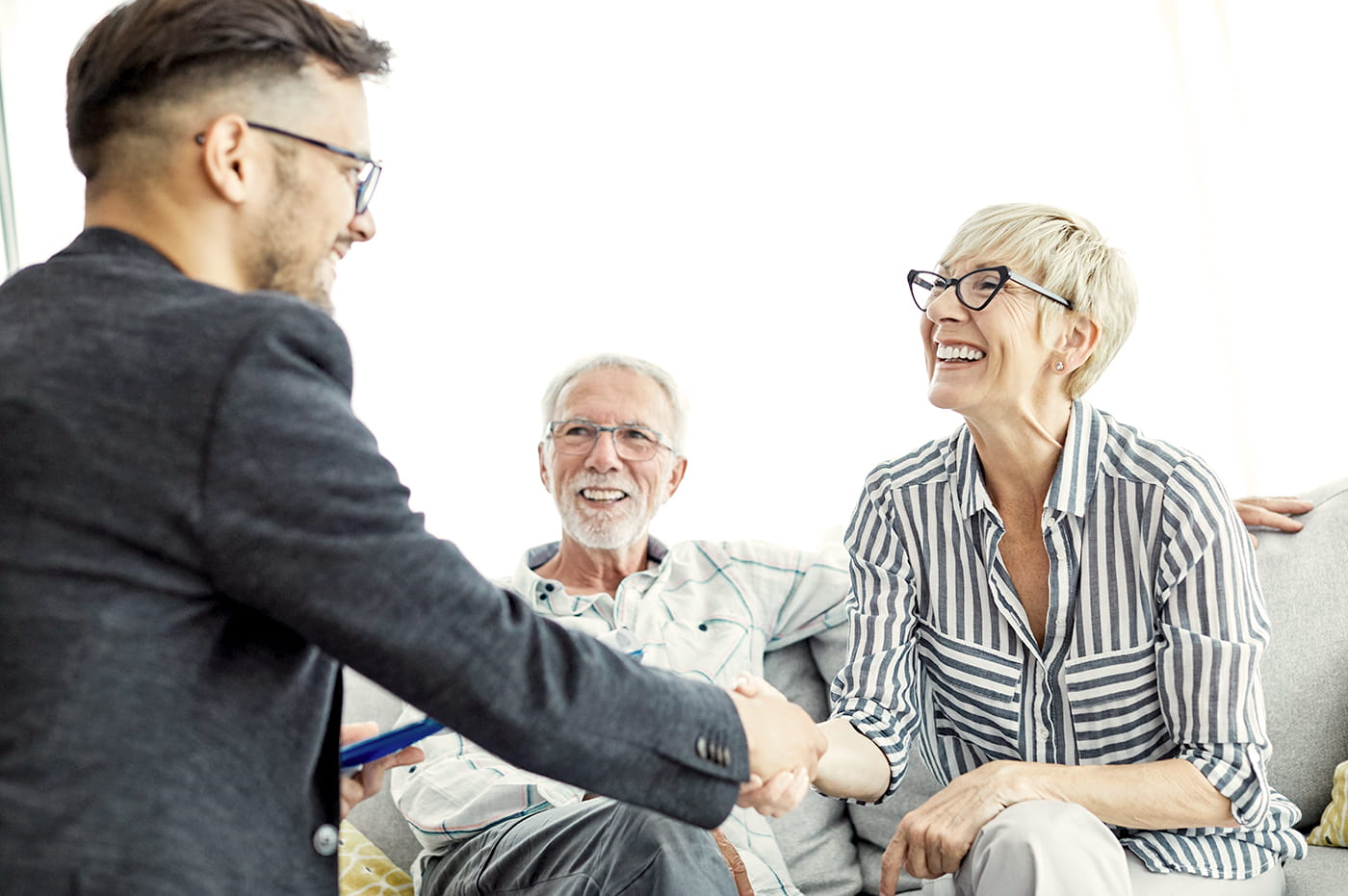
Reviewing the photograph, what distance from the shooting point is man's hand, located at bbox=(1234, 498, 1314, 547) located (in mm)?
2301

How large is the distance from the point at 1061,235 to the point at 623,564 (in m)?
1.21

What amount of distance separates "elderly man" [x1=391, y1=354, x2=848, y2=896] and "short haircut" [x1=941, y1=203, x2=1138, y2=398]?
0.78 meters

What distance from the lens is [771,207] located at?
3.46 m

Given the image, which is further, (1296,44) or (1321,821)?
Answer: (1296,44)

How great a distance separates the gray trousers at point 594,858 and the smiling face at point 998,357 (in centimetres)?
80

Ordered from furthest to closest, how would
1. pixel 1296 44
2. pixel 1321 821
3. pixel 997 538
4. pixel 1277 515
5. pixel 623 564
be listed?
pixel 1296 44 < pixel 623 564 < pixel 1277 515 < pixel 1321 821 < pixel 997 538

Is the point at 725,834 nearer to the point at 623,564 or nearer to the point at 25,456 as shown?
the point at 623,564

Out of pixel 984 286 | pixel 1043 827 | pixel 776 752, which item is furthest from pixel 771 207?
pixel 776 752

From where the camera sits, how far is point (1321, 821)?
6.99 feet

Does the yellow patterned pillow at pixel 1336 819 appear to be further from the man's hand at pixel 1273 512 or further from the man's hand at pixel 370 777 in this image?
the man's hand at pixel 370 777

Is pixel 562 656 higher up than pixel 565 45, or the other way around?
pixel 565 45

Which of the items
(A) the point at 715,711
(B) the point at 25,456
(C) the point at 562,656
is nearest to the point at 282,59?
(B) the point at 25,456

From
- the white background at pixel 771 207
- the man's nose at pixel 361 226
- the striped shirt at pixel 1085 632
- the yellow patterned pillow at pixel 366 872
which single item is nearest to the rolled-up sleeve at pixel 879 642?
the striped shirt at pixel 1085 632

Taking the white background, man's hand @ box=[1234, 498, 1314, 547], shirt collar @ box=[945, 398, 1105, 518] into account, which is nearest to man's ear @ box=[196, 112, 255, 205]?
shirt collar @ box=[945, 398, 1105, 518]
